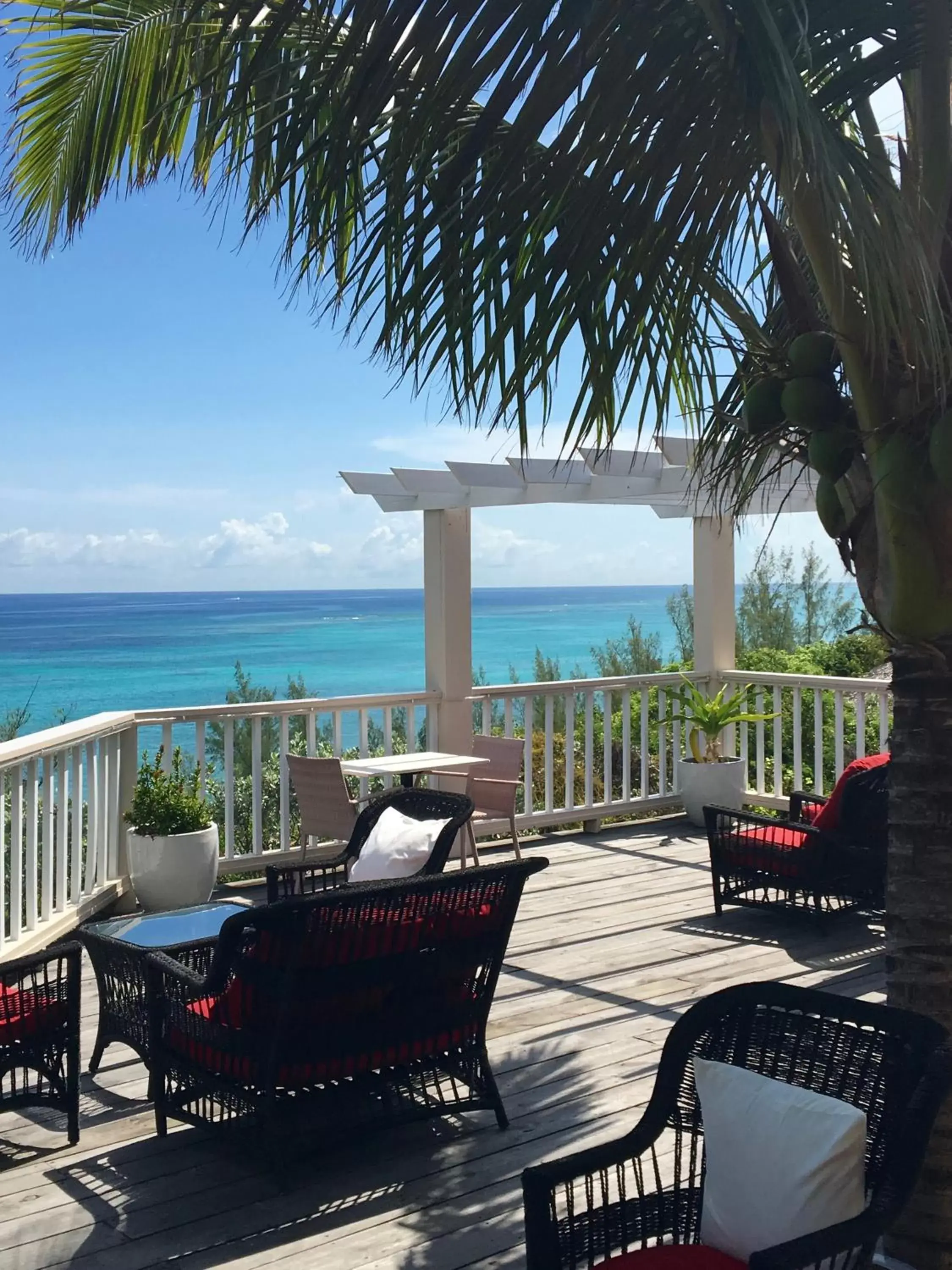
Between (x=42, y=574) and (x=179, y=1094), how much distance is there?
47.1 m

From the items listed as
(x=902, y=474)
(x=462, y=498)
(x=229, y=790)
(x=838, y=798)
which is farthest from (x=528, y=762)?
(x=902, y=474)

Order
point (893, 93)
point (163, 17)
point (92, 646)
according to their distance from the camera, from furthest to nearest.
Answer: point (92, 646) → point (163, 17) → point (893, 93)

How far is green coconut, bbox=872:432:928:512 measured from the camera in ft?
6.58

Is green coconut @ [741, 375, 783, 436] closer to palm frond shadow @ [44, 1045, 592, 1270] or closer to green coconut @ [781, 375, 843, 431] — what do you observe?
green coconut @ [781, 375, 843, 431]

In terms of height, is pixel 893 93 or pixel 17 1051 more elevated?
pixel 893 93

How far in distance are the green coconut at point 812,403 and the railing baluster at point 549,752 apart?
501 cm

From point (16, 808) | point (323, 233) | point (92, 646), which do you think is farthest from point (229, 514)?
point (323, 233)

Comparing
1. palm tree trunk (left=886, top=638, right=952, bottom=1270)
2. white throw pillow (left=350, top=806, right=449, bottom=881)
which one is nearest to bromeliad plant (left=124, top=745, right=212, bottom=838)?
white throw pillow (left=350, top=806, right=449, bottom=881)

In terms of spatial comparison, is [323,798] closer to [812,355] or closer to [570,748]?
[570,748]

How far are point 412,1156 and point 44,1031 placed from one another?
3.44 ft

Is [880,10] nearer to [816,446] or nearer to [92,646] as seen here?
[816,446]

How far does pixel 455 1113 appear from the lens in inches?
131

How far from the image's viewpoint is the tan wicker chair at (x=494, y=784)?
21.2 feet

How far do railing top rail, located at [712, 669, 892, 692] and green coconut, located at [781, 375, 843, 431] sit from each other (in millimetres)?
5226
